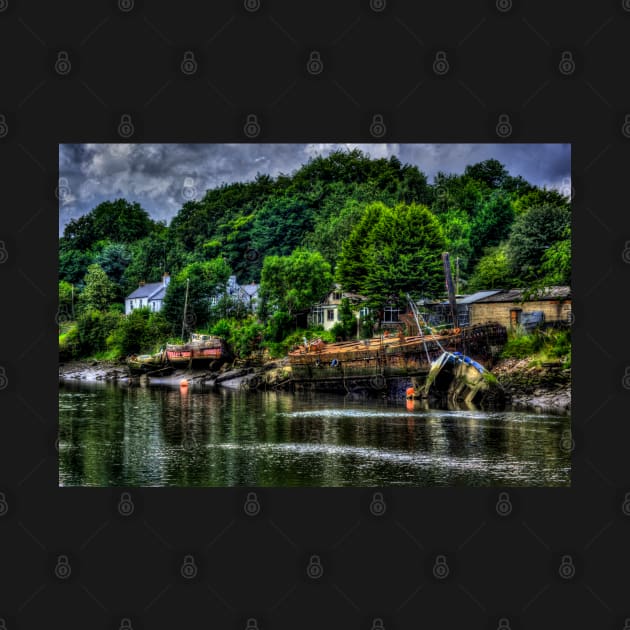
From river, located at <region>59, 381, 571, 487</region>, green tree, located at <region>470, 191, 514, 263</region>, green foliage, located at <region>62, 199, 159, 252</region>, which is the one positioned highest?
green tree, located at <region>470, 191, 514, 263</region>

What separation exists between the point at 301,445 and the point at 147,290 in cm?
678

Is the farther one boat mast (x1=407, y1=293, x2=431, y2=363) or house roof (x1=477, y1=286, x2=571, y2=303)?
boat mast (x1=407, y1=293, x2=431, y2=363)

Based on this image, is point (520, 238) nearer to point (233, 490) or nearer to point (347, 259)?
point (347, 259)

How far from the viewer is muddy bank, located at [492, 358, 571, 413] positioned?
18.0m

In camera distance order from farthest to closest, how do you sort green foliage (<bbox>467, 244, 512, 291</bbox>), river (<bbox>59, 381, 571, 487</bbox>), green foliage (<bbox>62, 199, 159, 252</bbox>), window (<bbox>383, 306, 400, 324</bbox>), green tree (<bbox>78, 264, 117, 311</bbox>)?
window (<bbox>383, 306, 400, 324</bbox>) < green foliage (<bbox>467, 244, 512, 291</bbox>) < green tree (<bbox>78, 264, 117, 311</bbox>) < green foliage (<bbox>62, 199, 159, 252</bbox>) < river (<bbox>59, 381, 571, 487</bbox>)

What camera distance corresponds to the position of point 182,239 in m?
20.0

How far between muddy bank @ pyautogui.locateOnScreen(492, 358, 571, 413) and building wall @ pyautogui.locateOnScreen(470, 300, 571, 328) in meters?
1.39

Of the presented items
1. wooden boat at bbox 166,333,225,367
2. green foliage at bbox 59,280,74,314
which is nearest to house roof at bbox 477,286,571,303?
wooden boat at bbox 166,333,225,367

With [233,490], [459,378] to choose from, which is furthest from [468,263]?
A: [233,490]

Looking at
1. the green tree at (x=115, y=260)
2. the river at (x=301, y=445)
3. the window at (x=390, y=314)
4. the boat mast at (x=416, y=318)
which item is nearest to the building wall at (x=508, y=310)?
the boat mast at (x=416, y=318)

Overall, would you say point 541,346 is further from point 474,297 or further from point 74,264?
point 74,264

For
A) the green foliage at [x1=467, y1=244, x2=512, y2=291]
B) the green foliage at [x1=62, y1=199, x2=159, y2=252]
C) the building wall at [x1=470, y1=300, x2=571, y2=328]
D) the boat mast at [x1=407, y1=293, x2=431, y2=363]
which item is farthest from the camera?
the green foliage at [x1=467, y1=244, x2=512, y2=291]

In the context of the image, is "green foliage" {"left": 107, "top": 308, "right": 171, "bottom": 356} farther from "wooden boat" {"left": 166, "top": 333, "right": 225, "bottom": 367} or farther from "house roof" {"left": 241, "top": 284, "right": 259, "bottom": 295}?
"house roof" {"left": 241, "top": 284, "right": 259, "bottom": 295}

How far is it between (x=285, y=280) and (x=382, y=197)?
7.60 metres
